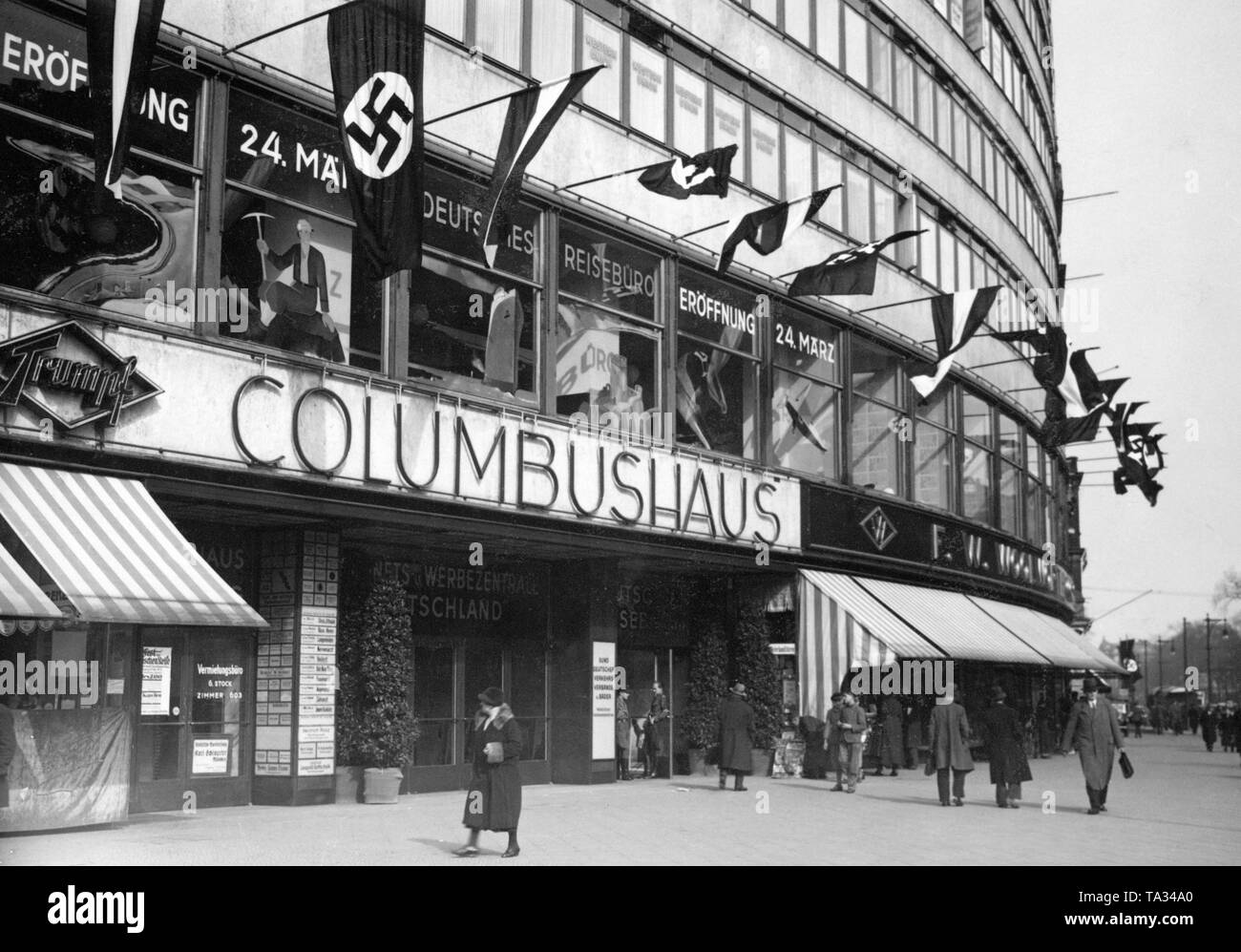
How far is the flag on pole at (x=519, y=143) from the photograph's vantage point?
1747cm

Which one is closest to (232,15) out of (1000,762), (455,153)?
(455,153)

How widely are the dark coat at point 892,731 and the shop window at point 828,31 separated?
13.3 metres

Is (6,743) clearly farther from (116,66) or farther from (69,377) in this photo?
(116,66)

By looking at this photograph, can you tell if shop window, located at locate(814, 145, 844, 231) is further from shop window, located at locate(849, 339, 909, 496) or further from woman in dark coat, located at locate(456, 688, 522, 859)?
woman in dark coat, located at locate(456, 688, 522, 859)

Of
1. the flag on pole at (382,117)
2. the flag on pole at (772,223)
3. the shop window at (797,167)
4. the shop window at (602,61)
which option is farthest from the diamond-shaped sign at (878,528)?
the flag on pole at (382,117)

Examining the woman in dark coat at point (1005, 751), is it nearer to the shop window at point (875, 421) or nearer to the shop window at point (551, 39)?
the shop window at point (875, 421)

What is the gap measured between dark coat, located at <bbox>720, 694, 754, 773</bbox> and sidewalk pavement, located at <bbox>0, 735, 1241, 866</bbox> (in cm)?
56

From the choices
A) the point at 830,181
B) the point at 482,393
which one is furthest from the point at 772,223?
the point at 830,181

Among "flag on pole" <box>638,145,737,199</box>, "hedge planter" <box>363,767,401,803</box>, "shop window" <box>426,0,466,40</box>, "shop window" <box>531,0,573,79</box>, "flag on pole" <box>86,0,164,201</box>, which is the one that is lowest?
"hedge planter" <box>363,767,401,803</box>

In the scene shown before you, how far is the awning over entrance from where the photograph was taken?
2667 cm

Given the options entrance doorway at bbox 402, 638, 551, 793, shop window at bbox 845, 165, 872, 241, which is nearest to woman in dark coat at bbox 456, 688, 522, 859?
entrance doorway at bbox 402, 638, 551, 793

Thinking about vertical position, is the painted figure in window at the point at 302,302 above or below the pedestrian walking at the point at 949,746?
above

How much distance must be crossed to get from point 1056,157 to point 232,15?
138 feet
